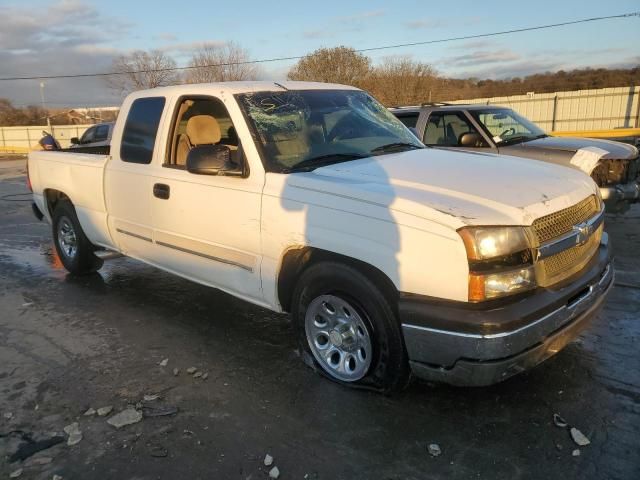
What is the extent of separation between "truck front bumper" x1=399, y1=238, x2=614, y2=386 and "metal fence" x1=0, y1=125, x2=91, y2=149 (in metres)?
44.5

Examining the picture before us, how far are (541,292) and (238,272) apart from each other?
2.07m

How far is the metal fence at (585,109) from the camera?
22438mm

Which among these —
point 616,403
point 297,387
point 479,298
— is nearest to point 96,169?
point 297,387

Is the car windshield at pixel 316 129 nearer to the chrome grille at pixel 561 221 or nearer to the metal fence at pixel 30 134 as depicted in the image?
the chrome grille at pixel 561 221

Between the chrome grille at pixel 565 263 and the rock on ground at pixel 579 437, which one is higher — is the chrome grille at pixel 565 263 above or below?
above

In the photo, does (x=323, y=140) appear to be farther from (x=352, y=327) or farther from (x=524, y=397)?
(x=524, y=397)

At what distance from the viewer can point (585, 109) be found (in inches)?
923

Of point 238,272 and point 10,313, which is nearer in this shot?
point 238,272

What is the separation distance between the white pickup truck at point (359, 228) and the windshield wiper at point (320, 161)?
2cm

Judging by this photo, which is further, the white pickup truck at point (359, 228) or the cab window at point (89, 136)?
the cab window at point (89, 136)

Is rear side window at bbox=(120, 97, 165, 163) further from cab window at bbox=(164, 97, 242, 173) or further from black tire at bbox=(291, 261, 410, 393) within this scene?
black tire at bbox=(291, 261, 410, 393)

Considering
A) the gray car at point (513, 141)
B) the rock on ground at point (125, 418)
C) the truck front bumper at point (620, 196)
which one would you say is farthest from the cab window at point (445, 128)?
the rock on ground at point (125, 418)

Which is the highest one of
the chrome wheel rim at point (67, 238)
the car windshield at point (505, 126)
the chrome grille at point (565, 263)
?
the car windshield at point (505, 126)

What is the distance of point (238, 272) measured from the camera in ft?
13.0
